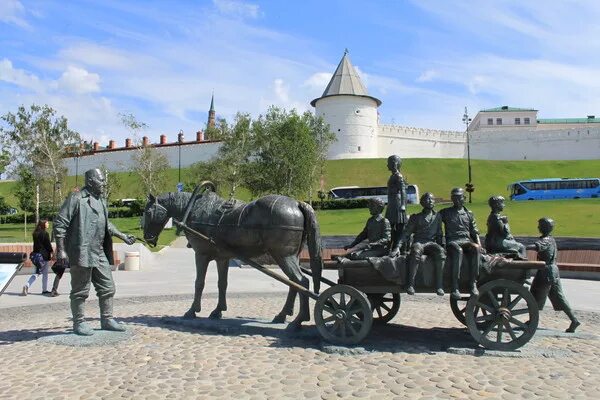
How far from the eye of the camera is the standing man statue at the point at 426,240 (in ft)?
20.7

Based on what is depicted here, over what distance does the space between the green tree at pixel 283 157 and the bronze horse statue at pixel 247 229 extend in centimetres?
3604

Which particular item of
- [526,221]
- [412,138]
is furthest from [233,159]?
[412,138]

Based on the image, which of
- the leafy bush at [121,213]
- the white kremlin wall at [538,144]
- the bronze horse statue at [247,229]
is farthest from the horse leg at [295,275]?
the white kremlin wall at [538,144]

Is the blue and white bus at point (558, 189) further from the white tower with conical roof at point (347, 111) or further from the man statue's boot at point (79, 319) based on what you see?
the man statue's boot at point (79, 319)

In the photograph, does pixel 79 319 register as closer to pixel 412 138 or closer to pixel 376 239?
pixel 376 239

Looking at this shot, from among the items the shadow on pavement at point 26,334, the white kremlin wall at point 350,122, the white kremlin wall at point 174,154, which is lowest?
the shadow on pavement at point 26,334

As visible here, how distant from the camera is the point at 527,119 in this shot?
4067 inches

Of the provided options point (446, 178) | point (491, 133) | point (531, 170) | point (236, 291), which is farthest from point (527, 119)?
point (236, 291)

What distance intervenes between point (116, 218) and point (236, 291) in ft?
129

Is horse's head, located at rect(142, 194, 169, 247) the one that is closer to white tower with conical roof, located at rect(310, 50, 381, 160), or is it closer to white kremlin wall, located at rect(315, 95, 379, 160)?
white kremlin wall, located at rect(315, 95, 379, 160)

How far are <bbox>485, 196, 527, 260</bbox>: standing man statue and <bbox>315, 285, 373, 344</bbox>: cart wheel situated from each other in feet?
6.05

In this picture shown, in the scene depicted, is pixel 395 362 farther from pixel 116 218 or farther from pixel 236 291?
pixel 116 218

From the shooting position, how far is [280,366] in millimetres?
5773

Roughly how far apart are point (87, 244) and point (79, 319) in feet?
3.40
